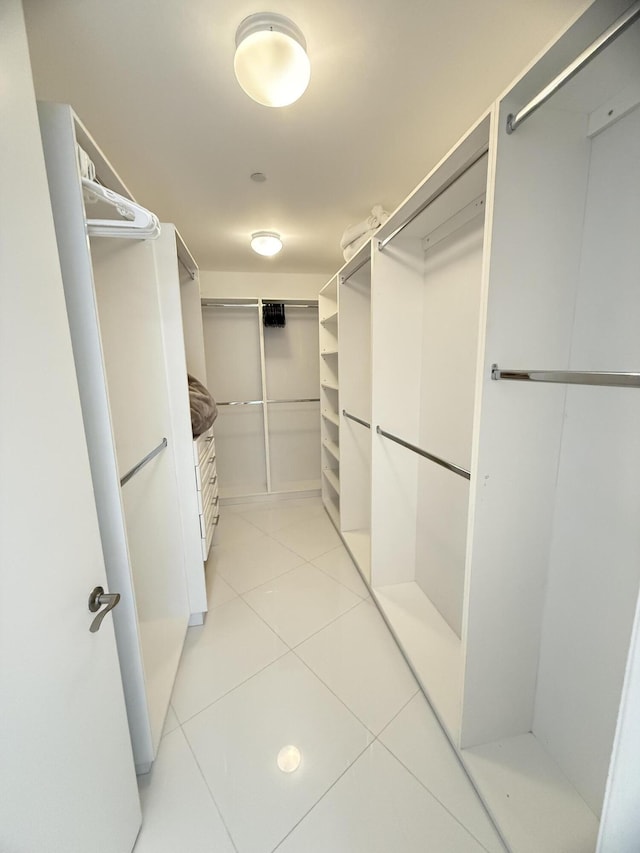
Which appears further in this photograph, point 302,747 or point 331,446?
Result: point 331,446

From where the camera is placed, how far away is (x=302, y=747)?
124cm

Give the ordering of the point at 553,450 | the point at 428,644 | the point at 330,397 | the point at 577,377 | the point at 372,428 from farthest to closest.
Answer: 1. the point at 330,397
2. the point at 372,428
3. the point at 428,644
4. the point at 553,450
5. the point at 577,377

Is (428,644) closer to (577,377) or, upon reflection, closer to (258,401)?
(577,377)

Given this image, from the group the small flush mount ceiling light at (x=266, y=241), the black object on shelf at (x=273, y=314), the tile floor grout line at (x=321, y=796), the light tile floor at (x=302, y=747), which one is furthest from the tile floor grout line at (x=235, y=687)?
the black object on shelf at (x=273, y=314)

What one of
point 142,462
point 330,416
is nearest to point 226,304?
point 330,416

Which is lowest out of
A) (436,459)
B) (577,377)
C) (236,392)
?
(436,459)

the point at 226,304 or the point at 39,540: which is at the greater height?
the point at 226,304

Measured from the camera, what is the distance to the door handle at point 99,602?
0.74 meters

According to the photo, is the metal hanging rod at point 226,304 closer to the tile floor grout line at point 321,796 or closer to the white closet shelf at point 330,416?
the white closet shelf at point 330,416

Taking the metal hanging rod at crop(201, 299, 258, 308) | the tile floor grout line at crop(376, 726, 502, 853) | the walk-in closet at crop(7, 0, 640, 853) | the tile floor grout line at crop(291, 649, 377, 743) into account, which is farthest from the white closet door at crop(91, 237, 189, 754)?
the metal hanging rod at crop(201, 299, 258, 308)

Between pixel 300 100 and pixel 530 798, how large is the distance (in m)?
2.53

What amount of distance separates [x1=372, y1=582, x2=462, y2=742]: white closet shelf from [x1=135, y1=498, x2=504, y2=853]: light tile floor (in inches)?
3.1

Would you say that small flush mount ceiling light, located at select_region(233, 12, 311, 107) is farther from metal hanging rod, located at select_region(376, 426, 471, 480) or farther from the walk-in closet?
metal hanging rod, located at select_region(376, 426, 471, 480)

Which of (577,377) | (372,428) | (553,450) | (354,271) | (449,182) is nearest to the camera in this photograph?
(577,377)
